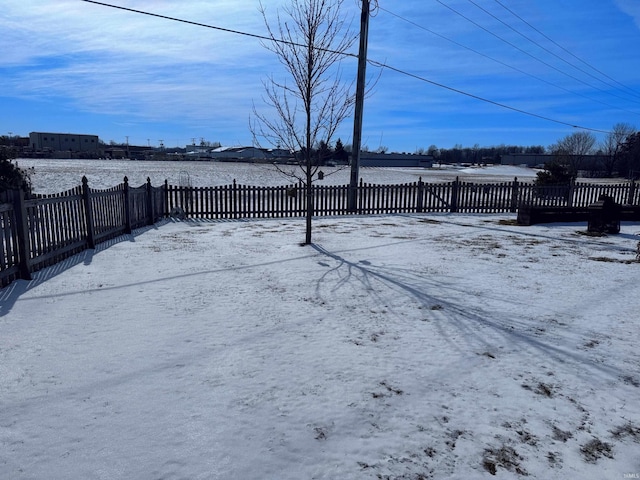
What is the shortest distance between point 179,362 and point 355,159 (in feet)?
44.7

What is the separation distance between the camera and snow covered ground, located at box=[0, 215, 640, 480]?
2.74m

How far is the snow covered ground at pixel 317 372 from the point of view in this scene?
2.74 m

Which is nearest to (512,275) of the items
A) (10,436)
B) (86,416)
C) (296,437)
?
(296,437)

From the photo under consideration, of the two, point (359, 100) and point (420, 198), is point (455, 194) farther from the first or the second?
point (359, 100)

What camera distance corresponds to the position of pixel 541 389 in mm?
3637

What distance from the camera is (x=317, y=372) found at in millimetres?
3840

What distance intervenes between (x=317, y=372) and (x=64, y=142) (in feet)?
497

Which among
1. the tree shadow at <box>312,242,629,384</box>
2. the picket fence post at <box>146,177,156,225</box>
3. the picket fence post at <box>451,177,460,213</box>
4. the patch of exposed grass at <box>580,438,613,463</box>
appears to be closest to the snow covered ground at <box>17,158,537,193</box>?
the picket fence post at <box>146,177,156,225</box>

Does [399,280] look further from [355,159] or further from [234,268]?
[355,159]

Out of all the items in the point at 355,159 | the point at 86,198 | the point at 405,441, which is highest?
the point at 355,159

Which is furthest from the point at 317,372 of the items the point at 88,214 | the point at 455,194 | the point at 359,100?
the point at 455,194

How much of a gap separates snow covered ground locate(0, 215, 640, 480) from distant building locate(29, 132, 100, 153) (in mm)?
137063

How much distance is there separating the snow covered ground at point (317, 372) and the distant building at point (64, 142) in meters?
137

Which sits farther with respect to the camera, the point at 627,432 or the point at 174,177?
the point at 174,177
